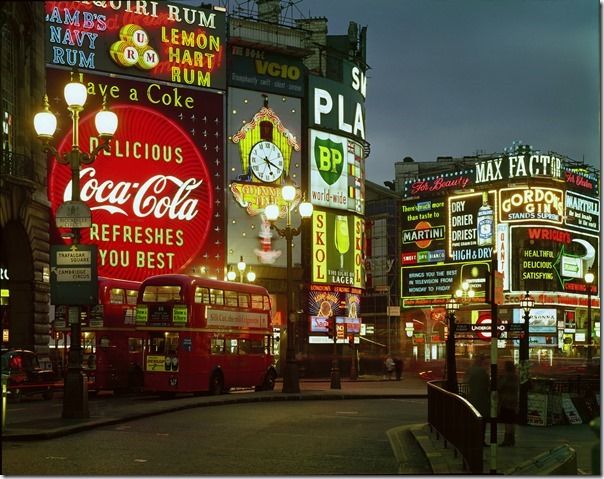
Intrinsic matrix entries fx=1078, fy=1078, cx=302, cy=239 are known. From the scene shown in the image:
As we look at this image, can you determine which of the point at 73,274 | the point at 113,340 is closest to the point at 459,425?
the point at 73,274

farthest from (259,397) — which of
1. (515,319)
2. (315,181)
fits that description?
(515,319)

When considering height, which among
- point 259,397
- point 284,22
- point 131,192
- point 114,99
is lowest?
point 259,397

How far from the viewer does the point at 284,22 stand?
6538cm

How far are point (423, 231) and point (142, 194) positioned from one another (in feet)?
152

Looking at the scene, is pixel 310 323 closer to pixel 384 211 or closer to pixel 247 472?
pixel 384 211

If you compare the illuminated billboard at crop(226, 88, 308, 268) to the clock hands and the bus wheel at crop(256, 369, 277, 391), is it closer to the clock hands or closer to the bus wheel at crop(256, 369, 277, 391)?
the clock hands

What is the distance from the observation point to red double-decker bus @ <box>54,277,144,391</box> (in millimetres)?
38094

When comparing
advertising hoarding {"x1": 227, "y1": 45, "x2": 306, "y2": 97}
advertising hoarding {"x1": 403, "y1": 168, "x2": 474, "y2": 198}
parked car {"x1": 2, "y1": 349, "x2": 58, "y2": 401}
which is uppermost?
advertising hoarding {"x1": 227, "y1": 45, "x2": 306, "y2": 97}

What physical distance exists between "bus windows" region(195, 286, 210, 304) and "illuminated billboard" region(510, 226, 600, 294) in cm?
5945

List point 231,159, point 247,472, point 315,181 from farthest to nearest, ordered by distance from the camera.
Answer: point 315,181 < point 231,159 < point 247,472

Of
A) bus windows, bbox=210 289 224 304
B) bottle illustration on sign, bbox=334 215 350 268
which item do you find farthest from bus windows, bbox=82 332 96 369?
bottle illustration on sign, bbox=334 215 350 268

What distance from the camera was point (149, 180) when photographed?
188 feet

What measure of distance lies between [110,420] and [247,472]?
27.9 feet

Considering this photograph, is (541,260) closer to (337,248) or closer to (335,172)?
(337,248)
